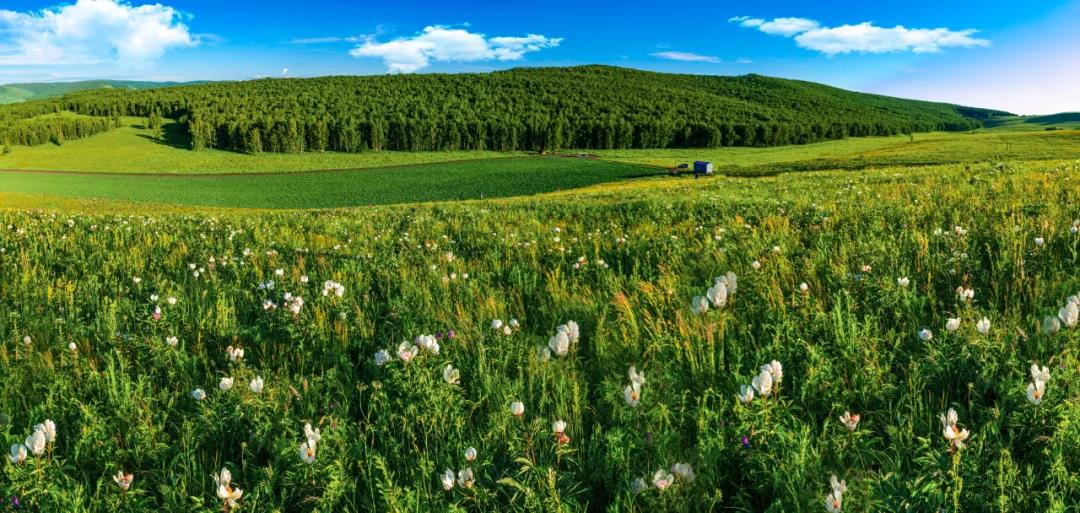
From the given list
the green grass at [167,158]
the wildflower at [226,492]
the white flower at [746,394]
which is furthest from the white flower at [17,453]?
the green grass at [167,158]

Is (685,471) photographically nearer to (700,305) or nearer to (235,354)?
(700,305)

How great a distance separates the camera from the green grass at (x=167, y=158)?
100312mm

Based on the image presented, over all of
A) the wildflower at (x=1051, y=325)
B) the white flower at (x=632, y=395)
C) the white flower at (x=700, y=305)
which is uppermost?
the wildflower at (x=1051, y=325)

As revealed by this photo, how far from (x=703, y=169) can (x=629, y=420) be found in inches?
2980

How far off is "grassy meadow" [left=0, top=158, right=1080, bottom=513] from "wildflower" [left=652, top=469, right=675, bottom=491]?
0.5 inches

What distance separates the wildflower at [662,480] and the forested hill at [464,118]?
445 feet

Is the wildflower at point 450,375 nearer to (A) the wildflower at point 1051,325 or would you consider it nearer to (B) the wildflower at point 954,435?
(B) the wildflower at point 954,435

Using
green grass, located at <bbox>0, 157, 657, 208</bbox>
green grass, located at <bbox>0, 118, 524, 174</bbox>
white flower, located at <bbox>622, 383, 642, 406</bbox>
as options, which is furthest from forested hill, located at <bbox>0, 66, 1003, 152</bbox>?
white flower, located at <bbox>622, 383, 642, 406</bbox>

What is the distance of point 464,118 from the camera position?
14488cm

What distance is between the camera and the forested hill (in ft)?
419

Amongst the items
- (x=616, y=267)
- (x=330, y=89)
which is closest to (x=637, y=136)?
(x=330, y=89)

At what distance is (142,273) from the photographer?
5773 mm

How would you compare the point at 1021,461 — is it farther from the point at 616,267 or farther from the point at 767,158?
the point at 767,158

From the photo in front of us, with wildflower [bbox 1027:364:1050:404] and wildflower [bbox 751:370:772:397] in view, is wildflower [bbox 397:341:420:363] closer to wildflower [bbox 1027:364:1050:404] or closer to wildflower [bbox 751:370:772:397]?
wildflower [bbox 751:370:772:397]
